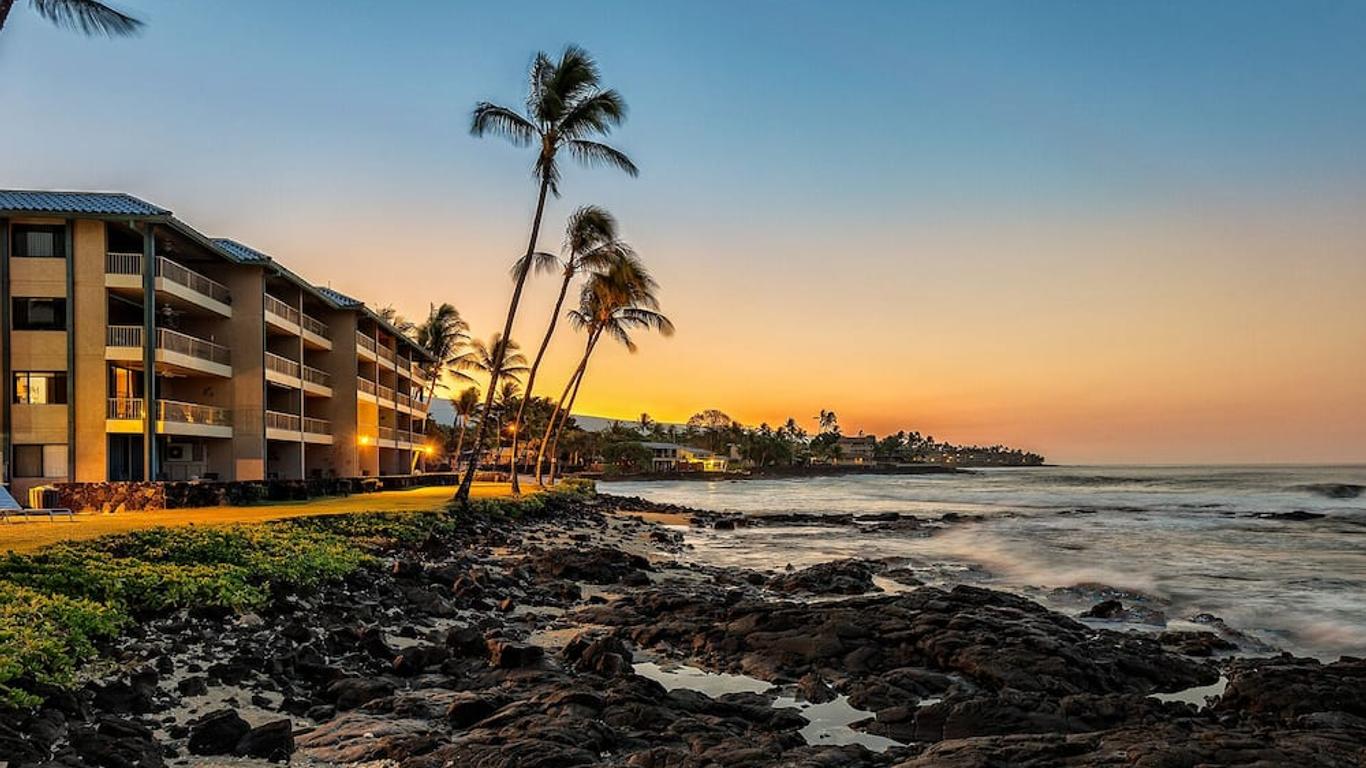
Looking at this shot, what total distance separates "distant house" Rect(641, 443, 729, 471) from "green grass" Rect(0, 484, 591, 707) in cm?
11119

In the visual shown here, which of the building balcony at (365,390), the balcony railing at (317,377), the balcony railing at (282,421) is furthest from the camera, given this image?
the building balcony at (365,390)

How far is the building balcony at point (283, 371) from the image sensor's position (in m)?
35.0

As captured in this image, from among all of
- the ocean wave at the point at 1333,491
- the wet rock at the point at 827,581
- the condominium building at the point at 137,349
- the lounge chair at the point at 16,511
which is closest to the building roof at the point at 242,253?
the condominium building at the point at 137,349

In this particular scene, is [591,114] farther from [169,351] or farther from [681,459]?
[681,459]

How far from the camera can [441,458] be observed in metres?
90.7

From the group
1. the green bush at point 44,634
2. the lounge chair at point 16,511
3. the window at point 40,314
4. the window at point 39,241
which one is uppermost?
the window at point 39,241

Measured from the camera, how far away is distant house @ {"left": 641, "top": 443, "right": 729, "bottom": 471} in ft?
426

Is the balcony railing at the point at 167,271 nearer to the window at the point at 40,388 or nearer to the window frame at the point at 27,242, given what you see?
the window frame at the point at 27,242

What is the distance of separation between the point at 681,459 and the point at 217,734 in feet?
424

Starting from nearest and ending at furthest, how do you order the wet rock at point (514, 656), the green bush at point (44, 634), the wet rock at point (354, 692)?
the green bush at point (44, 634) < the wet rock at point (354, 692) < the wet rock at point (514, 656)

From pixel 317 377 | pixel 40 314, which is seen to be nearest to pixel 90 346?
pixel 40 314

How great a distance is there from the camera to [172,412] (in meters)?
28.8

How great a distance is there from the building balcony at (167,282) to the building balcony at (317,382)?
25.1 ft

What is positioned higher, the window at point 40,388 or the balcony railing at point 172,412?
the window at point 40,388
